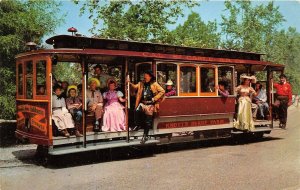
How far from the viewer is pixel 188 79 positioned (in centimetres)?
1120

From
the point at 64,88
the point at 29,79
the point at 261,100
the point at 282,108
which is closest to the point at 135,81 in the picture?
the point at 64,88

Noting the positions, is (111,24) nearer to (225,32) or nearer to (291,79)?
(225,32)

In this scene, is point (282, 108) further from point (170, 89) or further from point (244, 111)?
point (170, 89)

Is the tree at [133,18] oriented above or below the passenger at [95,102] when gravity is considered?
above

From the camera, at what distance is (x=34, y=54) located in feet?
29.8

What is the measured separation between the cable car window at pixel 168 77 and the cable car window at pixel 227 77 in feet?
6.37

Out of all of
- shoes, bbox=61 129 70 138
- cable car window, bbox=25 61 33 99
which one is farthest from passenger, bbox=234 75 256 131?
cable car window, bbox=25 61 33 99

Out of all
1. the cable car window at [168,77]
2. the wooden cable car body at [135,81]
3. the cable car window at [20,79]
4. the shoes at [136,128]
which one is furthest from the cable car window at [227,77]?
the cable car window at [20,79]

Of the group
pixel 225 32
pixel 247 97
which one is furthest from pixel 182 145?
pixel 225 32

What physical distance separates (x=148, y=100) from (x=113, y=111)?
3.24 feet

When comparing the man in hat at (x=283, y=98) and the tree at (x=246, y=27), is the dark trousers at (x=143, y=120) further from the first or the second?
the tree at (x=246, y=27)

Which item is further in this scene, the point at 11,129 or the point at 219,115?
the point at 11,129

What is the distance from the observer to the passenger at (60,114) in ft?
29.3

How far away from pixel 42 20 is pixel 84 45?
5.09 meters
